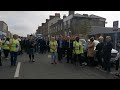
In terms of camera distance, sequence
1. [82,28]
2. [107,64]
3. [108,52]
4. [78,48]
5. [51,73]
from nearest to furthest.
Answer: [51,73]
[108,52]
[107,64]
[78,48]
[82,28]

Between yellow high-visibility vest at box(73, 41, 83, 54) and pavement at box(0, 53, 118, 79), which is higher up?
yellow high-visibility vest at box(73, 41, 83, 54)

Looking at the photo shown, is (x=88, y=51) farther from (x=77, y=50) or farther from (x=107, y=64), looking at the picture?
(x=107, y=64)

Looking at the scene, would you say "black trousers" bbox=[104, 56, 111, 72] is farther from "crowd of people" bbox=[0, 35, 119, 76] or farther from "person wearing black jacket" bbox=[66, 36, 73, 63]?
"person wearing black jacket" bbox=[66, 36, 73, 63]

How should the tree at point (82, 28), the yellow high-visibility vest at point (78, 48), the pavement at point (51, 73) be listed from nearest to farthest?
the pavement at point (51, 73)
the yellow high-visibility vest at point (78, 48)
the tree at point (82, 28)

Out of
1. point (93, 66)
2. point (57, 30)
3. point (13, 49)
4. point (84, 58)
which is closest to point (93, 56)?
point (93, 66)

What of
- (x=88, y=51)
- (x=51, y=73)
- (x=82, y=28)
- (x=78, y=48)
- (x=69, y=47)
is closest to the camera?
(x=51, y=73)

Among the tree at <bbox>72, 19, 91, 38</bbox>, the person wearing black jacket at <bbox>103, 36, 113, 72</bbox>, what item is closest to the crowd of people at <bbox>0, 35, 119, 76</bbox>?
the person wearing black jacket at <bbox>103, 36, 113, 72</bbox>

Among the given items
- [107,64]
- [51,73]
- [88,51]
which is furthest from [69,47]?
[51,73]

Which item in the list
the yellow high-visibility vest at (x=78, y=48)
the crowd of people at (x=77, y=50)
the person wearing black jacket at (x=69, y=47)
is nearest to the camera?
the crowd of people at (x=77, y=50)

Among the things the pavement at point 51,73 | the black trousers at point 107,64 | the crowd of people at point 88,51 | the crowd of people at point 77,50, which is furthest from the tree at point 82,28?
the pavement at point 51,73

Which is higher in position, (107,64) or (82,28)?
(82,28)

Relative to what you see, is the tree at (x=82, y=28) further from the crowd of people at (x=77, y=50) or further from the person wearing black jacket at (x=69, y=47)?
the crowd of people at (x=77, y=50)

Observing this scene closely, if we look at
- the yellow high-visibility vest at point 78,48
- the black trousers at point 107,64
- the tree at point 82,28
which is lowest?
the black trousers at point 107,64
